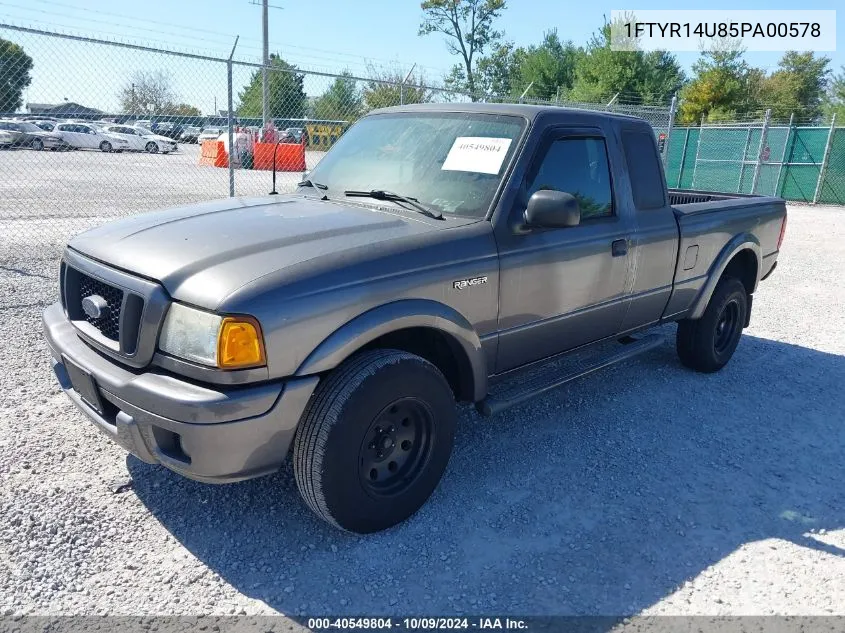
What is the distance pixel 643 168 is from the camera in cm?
414

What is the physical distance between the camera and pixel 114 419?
2.61m

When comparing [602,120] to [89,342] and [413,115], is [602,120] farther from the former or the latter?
[89,342]

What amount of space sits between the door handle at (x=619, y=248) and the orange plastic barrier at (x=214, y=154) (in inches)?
828

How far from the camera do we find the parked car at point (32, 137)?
64.9 ft

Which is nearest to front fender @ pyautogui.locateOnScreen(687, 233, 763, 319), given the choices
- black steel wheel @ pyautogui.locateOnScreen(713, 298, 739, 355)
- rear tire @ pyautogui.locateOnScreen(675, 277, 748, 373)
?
rear tire @ pyautogui.locateOnScreen(675, 277, 748, 373)

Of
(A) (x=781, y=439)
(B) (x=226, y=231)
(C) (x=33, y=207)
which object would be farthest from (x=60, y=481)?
(C) (x=33, y=207)

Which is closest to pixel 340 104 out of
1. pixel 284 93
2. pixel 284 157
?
pixel 284 157

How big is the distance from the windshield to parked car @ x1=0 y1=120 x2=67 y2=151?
1914cm

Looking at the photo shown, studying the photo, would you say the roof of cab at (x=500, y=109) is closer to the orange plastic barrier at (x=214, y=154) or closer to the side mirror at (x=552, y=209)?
the side mirror at (x=552, y=209)

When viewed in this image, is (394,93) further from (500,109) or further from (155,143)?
(155,143)

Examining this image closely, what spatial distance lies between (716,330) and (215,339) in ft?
13.6

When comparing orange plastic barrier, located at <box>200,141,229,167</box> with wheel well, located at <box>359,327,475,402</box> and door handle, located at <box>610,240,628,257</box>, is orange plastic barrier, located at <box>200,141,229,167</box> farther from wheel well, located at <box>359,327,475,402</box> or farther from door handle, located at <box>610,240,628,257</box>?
wheel well, located at <box>359,327,475,402</box>

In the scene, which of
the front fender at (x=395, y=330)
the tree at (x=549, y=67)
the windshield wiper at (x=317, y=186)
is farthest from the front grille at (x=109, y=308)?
the tree at (x=549, y=67)

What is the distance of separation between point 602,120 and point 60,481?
3632 mm
